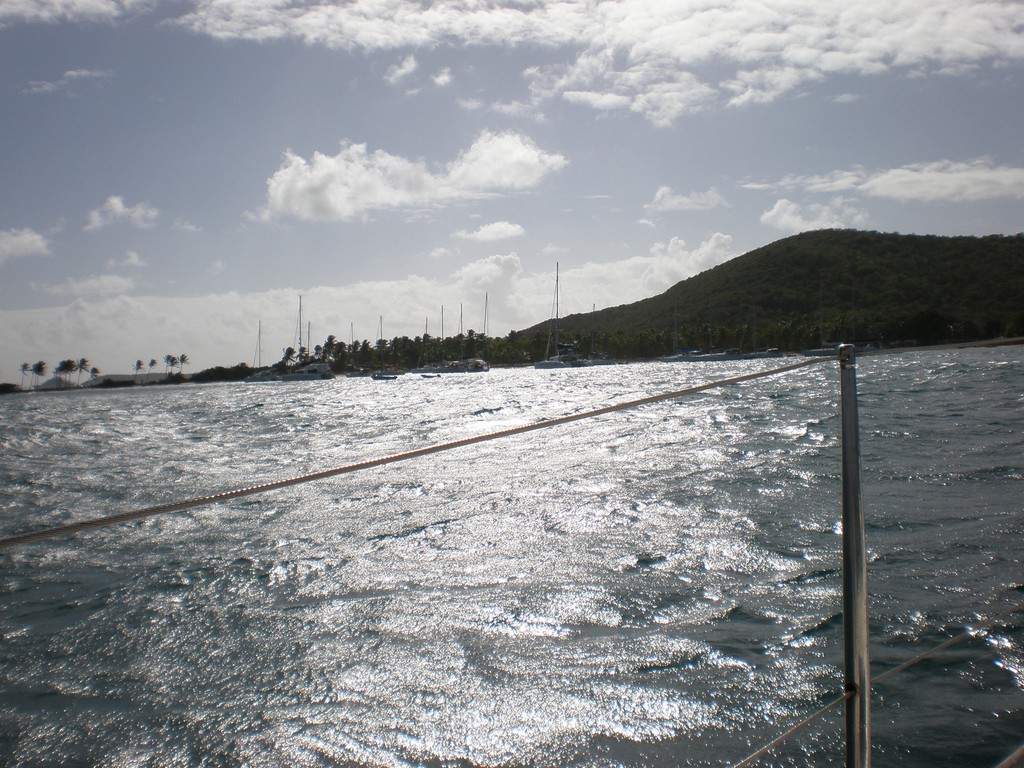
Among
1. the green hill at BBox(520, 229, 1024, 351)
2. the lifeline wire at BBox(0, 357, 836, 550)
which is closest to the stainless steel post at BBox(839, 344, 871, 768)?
the lifeline wire at BBox(0, 357, 836, 550)

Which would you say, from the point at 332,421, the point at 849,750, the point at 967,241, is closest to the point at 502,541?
the point at 849,750

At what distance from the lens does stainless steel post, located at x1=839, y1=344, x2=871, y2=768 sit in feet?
8.55

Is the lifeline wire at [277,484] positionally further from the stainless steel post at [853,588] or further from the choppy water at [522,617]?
the choppy water at [522,617]

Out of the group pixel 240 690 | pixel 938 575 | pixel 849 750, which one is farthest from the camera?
pixel 938 575

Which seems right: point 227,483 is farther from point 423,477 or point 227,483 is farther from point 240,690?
point 240,690

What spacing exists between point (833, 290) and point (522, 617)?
140617mm

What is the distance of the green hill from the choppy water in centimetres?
8091

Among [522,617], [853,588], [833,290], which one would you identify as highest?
[833,290]

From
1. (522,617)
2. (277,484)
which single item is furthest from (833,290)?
(277,484)

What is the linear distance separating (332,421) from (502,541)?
34.9m

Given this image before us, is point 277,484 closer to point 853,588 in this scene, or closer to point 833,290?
point 853,588

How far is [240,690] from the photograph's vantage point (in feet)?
26.2

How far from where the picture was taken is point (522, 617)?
9703 millimetres

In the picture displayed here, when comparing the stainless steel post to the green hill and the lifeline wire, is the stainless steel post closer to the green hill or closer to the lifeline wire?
the lifeline wire
